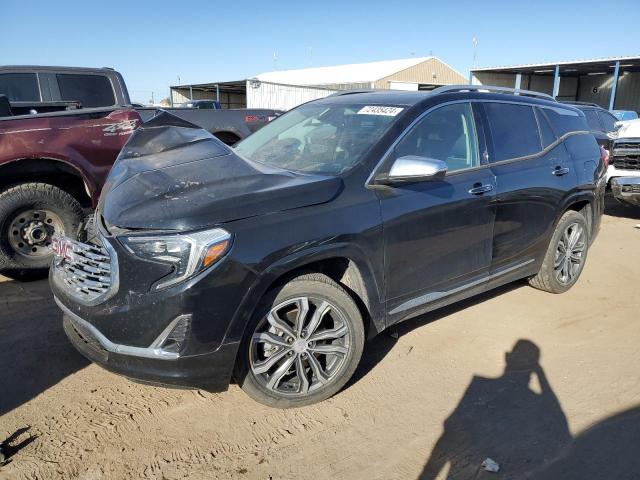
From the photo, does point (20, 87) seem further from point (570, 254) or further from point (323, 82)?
point (323, 82)

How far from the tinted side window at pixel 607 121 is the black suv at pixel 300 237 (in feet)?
26.2

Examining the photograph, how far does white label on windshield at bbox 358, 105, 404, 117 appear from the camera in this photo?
3.40 meters

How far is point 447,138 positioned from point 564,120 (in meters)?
1.79

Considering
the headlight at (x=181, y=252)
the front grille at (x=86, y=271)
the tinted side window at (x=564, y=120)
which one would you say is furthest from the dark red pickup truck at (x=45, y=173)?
the tinted side window at (x=564, y=120)

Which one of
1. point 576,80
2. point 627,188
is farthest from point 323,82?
point 627,188

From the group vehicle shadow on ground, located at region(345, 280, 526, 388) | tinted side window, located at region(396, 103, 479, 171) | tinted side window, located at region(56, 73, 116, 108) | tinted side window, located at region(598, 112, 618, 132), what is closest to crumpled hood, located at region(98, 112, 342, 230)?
tinted side window, located at region(396, 103, 479, 171)

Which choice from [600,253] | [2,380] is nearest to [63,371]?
[2,380]

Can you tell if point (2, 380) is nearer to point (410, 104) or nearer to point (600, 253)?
point (410, 104)

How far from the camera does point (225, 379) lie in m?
2.64

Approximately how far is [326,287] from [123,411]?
1.39 m

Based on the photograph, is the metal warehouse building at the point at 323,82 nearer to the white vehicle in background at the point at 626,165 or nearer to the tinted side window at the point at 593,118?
the tinted side window at the point at 593,118

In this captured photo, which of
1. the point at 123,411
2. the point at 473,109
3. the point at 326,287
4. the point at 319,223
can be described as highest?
the point at 473,109

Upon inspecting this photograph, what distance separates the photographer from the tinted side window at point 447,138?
3.36 metres

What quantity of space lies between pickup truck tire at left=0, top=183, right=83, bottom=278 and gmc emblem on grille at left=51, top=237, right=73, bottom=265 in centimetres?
176
